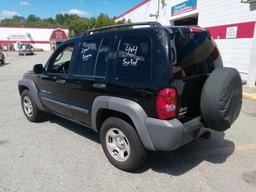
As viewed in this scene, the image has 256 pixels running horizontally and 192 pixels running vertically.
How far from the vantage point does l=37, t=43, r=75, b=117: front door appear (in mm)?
4367

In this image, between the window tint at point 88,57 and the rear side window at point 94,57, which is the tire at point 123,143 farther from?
the window tint at point 88,57

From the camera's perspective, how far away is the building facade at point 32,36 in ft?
189

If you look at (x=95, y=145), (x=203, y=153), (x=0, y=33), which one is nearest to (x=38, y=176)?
(x=95, y=145)

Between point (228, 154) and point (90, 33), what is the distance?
3.08m

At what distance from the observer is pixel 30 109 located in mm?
5562

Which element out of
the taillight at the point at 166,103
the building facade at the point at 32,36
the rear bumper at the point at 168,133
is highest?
the building facade at the point at 32,36

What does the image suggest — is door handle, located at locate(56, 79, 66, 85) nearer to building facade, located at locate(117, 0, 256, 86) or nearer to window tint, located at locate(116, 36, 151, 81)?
window tint, located at locate(116, 36, 151, 81)

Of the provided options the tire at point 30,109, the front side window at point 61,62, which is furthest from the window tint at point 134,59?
the tire at point 30,109

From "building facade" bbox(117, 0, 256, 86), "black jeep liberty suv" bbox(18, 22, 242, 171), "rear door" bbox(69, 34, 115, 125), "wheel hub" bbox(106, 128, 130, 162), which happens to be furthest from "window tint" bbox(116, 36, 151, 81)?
"building facade" bbox(117, 0, 256, 86)

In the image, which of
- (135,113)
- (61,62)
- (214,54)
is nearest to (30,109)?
(61,62)

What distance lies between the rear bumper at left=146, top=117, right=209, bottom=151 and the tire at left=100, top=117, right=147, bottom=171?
0.97 ft

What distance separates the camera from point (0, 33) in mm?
57219

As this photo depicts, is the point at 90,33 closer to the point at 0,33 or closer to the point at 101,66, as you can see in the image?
the point at 101,66

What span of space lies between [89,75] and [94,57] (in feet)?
0.96
